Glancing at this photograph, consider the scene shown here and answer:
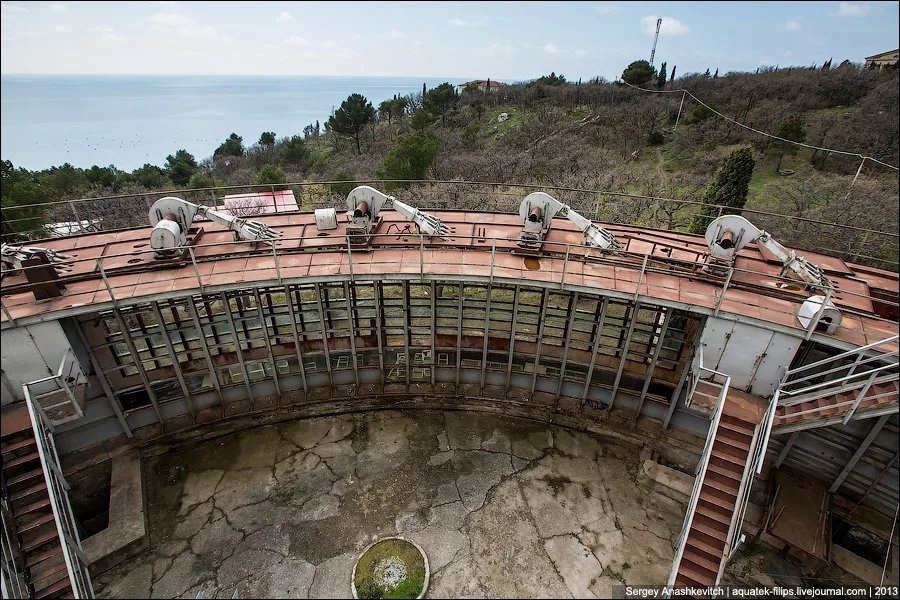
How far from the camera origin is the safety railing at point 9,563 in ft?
28.9

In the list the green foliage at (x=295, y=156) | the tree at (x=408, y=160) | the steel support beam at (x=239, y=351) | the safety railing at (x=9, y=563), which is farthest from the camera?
the green foliage at (x=295, y=156)

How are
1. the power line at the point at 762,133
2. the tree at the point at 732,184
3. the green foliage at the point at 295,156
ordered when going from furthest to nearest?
the green foliage at the point at 295,156 < the power line at the point at 762,133 < the tree at the point at 732,184

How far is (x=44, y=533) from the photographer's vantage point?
10031 millimetres

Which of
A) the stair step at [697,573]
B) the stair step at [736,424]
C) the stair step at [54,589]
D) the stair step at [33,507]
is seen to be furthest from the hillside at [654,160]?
the stair step at [54,589]

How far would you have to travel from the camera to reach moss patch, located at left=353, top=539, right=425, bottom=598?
1054 centimetres

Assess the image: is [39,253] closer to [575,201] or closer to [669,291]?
[669,291]

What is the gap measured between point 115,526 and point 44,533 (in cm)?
168

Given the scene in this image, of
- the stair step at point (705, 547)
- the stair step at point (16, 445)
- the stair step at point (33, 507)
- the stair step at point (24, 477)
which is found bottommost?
the stair step at point (705, 547)

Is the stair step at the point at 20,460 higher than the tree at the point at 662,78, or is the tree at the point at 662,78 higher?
the tree at the point at 662,78

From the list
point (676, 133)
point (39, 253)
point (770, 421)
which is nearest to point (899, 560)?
point (770, 421)

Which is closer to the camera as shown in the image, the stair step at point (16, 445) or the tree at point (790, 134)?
the stair step at point (16, 445)

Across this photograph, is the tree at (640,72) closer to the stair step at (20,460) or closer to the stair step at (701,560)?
the stair step at (701,560)

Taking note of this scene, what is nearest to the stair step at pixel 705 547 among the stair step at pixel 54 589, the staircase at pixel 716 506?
the staircase at pixel 716 506

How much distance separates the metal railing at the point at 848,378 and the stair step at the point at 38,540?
17153mm
